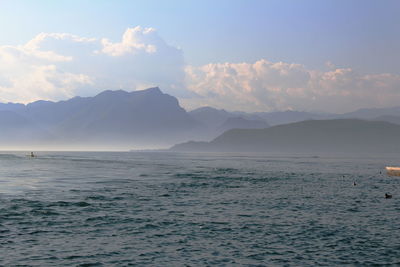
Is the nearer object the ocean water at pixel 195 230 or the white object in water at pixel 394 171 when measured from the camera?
the ocean water at pixel 195 230

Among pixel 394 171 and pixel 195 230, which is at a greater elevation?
pixel 195 230

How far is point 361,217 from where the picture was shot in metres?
41.6

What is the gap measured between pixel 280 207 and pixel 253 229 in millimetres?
13967

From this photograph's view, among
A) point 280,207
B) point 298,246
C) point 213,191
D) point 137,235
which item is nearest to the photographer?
point 298,246

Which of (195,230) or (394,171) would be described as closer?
(195,230)

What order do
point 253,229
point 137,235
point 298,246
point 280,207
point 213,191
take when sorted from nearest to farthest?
point 298,246 < point 137,235 < point 253,229 < point 280,207 < point 213,191

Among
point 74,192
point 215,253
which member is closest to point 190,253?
point 215,253

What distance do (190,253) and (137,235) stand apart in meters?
6.45

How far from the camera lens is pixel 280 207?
47.8m

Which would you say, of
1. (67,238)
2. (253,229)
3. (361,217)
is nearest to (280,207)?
(361,217)

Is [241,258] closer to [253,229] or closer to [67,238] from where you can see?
[253,229]

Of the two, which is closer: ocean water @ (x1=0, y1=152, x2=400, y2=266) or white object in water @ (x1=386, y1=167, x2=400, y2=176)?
ocean water @ (x1=0, y1=152, x2=400, y2=266)

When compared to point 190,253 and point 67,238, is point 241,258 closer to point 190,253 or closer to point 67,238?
point 190,253

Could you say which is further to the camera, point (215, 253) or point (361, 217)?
point (361, 217)
